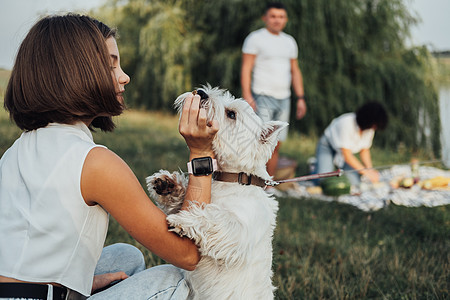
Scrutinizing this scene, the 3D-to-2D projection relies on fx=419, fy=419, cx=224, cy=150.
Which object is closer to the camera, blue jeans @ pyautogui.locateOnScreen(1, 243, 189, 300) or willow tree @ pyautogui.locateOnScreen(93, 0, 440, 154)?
blue jeans @ pyautogui.locateOnScreen(1, 243, 189, 300)

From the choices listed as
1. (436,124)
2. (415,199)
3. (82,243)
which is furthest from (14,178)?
(436,124)

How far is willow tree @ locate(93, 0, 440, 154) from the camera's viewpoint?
11.1m

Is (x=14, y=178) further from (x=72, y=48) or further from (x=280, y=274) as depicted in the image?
(x=280, y=274)

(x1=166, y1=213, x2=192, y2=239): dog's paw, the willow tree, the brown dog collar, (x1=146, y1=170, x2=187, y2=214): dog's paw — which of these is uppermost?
the willow tree

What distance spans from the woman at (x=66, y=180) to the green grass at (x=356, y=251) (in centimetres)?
137

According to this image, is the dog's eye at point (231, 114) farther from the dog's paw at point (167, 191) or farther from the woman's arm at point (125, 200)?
the woman's arm at point (125, 200)

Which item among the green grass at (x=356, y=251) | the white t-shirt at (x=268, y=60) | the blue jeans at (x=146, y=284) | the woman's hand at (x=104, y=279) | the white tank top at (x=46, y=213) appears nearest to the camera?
the white tank top at (x=46, y=213)

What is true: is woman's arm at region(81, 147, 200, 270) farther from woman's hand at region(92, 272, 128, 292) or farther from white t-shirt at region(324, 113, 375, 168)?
white t-shirt at region(324, 113, 375, 168)

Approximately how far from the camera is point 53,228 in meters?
1.55

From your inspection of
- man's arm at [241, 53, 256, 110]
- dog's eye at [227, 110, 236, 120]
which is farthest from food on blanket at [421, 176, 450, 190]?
dog's eye at [227, 110, 236, 120]

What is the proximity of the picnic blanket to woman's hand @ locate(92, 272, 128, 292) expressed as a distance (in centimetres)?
367

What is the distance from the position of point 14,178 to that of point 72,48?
0.55 m

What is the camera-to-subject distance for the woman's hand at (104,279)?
2.01 m

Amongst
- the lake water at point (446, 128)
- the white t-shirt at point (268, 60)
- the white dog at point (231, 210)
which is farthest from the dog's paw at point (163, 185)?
the white t-shirt at point (268, 60)
